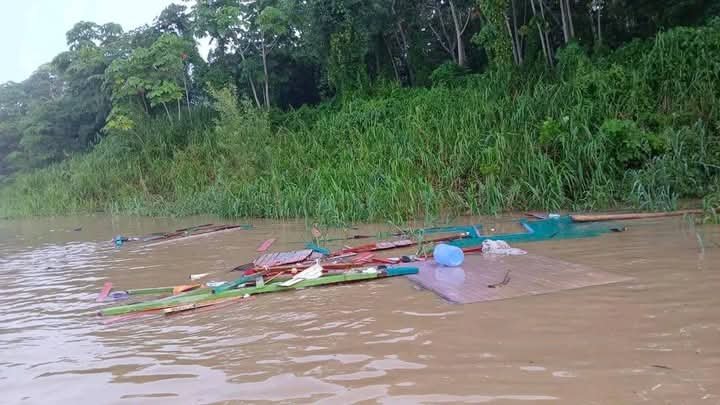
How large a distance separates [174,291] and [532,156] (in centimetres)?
526

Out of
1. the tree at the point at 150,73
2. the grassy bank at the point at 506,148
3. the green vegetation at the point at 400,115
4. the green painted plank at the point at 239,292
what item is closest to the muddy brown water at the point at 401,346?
the green painted plank at the point at 239,292

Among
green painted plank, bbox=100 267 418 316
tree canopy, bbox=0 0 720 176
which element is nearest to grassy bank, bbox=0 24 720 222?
tree canopy, bbox=0 0 720 176

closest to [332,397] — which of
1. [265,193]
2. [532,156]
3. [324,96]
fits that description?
[532,156]

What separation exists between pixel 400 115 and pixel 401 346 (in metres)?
8.86

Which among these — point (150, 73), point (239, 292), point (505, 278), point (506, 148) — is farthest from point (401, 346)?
point (150, 73)

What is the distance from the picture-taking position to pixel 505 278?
137 inches

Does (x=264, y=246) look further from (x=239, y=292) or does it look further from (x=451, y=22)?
(x=451, y=22)

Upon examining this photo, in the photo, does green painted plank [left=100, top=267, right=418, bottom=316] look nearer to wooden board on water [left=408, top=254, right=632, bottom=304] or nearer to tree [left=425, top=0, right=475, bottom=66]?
wooden board on water [left=408, top=254, right=632, bottom=304]

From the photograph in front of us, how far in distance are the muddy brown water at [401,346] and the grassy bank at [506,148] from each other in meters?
2.73

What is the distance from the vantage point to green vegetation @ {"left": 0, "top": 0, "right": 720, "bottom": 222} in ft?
23.6

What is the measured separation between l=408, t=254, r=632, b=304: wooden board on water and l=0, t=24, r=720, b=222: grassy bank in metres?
2.70

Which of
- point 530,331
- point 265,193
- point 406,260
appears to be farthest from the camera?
point 265,193

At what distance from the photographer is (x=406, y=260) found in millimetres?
4457

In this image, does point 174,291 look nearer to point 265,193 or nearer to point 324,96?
point 265,193
